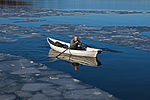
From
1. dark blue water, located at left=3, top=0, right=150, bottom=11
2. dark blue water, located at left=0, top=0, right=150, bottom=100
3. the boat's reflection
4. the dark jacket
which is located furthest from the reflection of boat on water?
dark blue water, located at left=3, top=0, right=150, bottom=11

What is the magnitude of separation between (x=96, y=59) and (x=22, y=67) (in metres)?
4.43

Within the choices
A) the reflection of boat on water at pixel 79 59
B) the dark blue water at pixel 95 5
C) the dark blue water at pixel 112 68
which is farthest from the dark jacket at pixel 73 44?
the dark blue water at pixel 95 5

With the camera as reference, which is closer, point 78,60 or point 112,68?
point 112,68

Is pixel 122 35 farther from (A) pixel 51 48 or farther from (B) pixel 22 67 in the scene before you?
(B) pixel 22 67

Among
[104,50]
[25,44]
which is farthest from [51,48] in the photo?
[104,50]

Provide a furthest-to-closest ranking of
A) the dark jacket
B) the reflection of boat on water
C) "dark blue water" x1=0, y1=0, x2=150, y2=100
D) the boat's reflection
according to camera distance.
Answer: the dark jacket < the reflection of boat on water < the boat's reflection < "dark blue water" x1=0, y1=0, x2=150, y2=100

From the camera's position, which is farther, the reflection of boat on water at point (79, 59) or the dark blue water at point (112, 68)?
the reflection of boat on water at point (79, 59)

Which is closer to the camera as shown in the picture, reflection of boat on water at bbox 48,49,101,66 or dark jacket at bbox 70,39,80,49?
reflection of boat on water at bbox 48,49,101,66

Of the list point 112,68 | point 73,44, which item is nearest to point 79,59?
point 73,44

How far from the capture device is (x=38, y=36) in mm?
20672

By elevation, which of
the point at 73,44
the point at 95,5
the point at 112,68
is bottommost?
the point at 112,68

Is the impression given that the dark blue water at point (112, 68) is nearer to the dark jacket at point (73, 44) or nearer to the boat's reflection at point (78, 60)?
the boat's reflection at point (78, 60)

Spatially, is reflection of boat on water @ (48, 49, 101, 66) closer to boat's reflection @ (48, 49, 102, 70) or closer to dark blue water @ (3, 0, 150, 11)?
boat's reflection @ (48, 49, 102, 70)

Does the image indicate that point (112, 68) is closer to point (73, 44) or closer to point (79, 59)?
point (79, 59)
